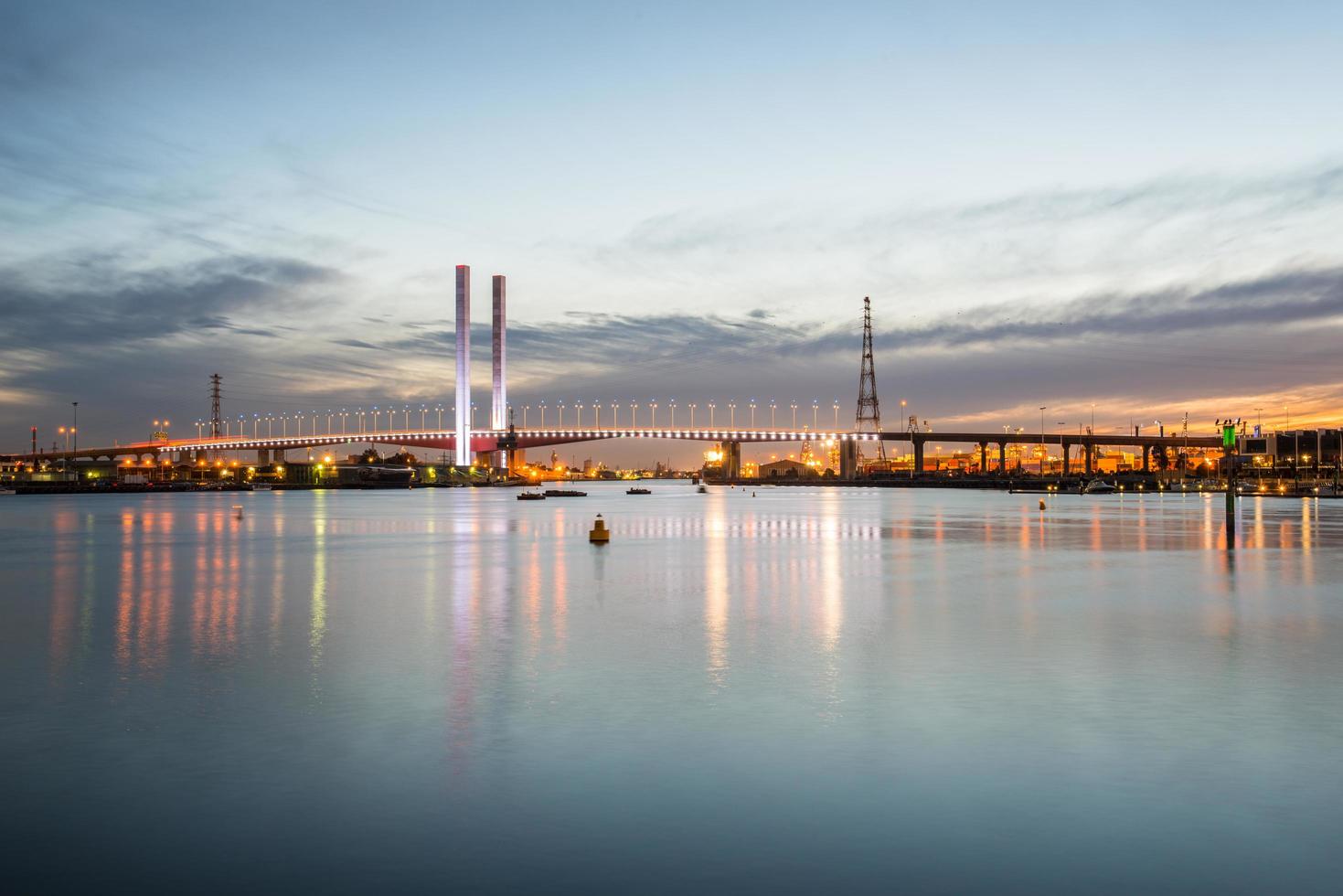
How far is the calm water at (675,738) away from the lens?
7309mm

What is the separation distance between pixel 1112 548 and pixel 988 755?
31.4 meters

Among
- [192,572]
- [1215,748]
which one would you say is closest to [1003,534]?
[192,572]

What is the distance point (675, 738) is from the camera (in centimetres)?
1071

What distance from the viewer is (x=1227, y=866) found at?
23.6 feet

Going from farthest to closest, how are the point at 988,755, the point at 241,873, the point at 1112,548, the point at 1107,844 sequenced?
Result: the point at 1112,548
the point at 988,755
the point at 1107,844
the point at 241,873

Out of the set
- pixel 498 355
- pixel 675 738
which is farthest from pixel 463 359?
pixel 675 738

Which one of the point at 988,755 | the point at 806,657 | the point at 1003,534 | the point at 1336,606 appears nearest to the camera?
the point at 988,755

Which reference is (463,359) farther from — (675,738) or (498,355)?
(675,738)

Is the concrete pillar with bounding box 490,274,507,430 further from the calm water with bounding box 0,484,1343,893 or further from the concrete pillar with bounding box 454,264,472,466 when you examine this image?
the calm water with bounding box 0,484,1343,893

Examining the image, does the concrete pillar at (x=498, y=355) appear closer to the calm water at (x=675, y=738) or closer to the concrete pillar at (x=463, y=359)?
the concrete pillar at (x=463, y=359)

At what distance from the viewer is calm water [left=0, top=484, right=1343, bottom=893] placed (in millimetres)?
7309

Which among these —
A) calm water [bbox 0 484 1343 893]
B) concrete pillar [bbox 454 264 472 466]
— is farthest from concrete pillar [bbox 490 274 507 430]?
calm water [bbox 0 484 1343 893]

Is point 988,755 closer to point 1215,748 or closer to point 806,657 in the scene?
point 1215,748

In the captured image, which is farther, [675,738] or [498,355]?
[498,355]
